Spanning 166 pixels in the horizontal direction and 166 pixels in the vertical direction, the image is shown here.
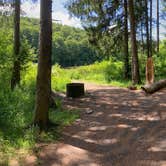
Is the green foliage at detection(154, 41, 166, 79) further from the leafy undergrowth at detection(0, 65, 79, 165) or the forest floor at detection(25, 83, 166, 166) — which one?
the leafy undergrowth at detection(0, 65, 79, 165)

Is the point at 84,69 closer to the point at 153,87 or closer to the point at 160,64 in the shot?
the point at 160,64

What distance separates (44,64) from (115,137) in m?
2.65

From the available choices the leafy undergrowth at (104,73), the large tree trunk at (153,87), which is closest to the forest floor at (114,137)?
the large tree trunk at (153,87)

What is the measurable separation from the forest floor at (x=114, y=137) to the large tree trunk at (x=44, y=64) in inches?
29.6

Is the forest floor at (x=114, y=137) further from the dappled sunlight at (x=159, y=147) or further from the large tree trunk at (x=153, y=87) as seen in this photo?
the large tree trunk at (x=153, y=87)

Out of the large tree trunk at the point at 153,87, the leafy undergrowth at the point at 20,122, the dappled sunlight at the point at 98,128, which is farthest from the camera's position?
the large tree trunk at the point at 153,87

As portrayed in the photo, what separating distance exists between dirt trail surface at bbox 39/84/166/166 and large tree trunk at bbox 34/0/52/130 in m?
0.79

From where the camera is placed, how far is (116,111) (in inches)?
504

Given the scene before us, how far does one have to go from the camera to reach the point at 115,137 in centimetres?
969

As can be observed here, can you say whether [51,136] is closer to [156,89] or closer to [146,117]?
[146,117]

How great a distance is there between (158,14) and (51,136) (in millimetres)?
25167

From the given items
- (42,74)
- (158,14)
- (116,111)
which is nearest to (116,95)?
(116,111)

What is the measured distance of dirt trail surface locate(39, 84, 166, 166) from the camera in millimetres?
8148

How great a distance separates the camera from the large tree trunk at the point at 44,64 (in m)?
10.4
